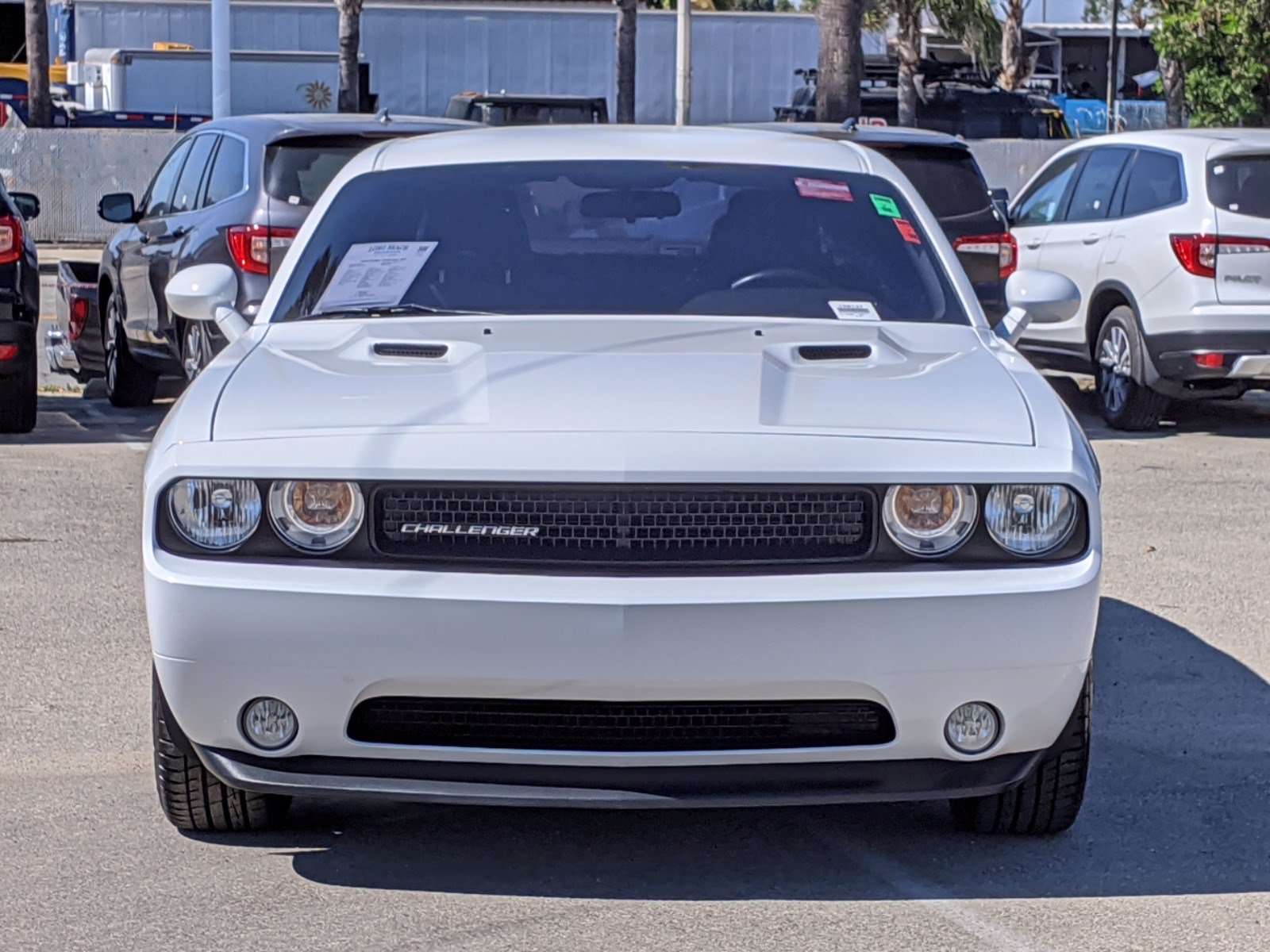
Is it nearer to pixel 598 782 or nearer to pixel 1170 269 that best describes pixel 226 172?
pixel 1170 269

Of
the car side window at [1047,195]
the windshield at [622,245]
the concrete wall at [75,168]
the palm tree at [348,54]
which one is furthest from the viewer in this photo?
the palm tree at [348,54]

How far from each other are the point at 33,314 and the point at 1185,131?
663 cm

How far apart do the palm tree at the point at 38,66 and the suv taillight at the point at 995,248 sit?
73.1 ft

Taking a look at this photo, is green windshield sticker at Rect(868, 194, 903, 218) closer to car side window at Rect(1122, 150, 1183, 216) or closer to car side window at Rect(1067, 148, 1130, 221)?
car side window at Rect(1122, 150, 1183, 216)

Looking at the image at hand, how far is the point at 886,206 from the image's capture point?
537 centimetres

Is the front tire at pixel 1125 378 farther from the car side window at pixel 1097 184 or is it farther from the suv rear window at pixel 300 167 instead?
the suv rear window at pixel 300 167

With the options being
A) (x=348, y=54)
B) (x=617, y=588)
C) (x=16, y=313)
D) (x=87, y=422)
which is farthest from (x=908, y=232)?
(x=348, y=54)

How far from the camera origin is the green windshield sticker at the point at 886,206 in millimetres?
5344

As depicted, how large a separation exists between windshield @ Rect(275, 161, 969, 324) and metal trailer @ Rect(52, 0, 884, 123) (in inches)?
1311

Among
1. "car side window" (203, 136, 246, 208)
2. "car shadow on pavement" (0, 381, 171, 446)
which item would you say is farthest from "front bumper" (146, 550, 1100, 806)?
"car shadow on pavement" (0, 381, 171, 446)

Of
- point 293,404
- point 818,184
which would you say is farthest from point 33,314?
point 293,404

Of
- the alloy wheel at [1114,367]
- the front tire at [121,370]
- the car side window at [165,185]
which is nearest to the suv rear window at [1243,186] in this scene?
the alloy wheel at [1114,367]

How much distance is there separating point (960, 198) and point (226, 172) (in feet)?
13.3

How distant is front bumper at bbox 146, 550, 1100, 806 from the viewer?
12.1 feet
